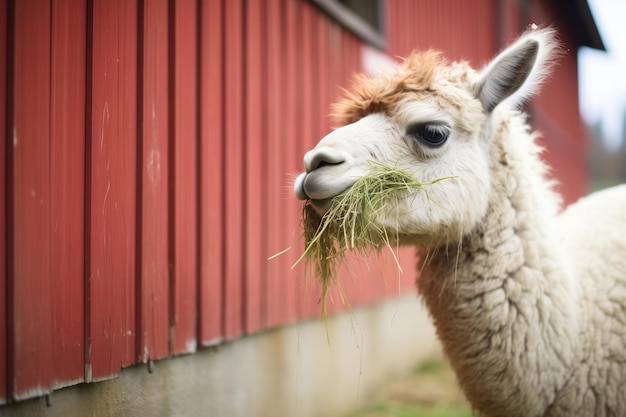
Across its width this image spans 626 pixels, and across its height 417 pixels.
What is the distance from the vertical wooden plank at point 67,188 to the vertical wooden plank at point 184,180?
2.33ft

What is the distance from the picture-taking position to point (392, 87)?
283cm

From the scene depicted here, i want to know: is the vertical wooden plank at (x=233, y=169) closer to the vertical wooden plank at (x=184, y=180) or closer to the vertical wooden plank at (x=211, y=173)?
the vertical wooden plank at (x=211, y=173)

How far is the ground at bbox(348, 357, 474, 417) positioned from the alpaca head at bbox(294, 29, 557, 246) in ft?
7.37

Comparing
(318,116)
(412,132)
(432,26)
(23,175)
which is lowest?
(23,175)

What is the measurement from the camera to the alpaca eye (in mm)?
2721

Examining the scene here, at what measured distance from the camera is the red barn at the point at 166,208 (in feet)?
7.48

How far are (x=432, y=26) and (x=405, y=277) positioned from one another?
3594mm

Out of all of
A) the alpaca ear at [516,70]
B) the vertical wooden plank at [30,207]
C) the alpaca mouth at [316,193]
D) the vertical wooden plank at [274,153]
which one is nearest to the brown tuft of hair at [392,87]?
the alpaca ear at [516,70]

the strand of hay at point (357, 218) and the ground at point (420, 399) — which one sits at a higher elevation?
the strand of hay at point (357, 218)

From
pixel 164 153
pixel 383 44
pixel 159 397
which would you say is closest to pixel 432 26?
pixel 383 44

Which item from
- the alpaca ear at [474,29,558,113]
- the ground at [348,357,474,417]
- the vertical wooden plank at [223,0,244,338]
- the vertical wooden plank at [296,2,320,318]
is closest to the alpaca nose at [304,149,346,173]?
the alpaca ear at [474,29,558,113]

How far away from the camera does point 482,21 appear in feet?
31.8

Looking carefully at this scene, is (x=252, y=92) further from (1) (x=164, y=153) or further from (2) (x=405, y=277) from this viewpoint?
(2) (x=405, y=277)

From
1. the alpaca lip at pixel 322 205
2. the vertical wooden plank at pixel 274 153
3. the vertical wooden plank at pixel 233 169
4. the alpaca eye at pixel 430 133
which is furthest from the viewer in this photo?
the vertical wooden plank at pixel 274 153
